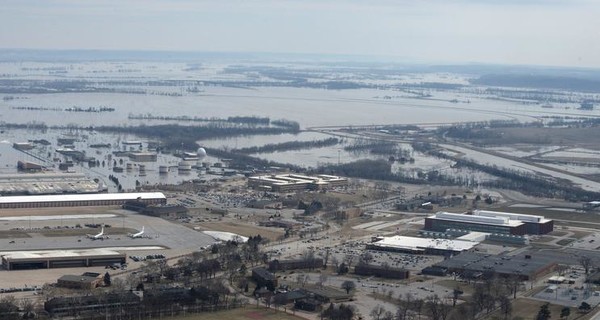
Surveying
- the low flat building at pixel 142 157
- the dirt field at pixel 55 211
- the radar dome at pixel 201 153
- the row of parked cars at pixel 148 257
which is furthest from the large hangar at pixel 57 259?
the radar dome at pixel 201 153

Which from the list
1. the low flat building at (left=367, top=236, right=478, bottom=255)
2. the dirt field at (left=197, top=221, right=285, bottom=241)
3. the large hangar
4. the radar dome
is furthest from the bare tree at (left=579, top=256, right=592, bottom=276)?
the radar dome

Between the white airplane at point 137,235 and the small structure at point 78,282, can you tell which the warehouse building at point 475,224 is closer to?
the white airplane at point 137,235

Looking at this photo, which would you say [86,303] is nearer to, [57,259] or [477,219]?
[57,259]

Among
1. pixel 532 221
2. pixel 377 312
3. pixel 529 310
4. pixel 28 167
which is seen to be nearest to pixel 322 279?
pixel 377 312

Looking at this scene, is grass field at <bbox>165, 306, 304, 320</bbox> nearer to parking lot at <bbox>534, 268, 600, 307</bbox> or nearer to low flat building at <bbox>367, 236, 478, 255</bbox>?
parking lot at <bbox>534, 268, 600, 307</bbox>

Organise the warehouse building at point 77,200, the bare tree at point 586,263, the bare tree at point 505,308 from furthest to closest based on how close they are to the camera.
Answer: the warehouse building at point 77,200 < the bare tree at point 586,263 < the bare tree at point 505,308

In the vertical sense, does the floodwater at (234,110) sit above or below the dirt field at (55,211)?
below
